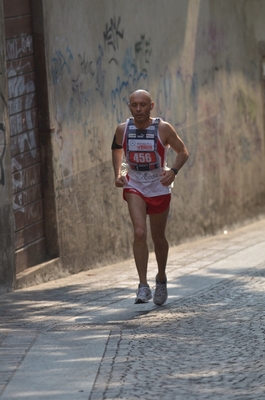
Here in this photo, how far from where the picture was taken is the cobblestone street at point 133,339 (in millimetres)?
5113

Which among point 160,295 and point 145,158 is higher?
point 145,158

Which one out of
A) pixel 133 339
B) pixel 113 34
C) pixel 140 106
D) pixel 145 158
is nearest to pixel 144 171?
pixel 145 158

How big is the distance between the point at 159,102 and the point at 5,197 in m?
4.23

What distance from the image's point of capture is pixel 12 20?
9305mm

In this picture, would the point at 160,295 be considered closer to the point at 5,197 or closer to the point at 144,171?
the point at 144,171

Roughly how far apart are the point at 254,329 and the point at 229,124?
885 cm

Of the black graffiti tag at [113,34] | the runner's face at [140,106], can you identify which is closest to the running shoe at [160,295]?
the runner's face at [140,106]

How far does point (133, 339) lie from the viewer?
6422mm

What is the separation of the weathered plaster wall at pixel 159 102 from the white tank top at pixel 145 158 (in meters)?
2.24

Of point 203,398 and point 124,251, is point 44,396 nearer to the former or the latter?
point 203,398

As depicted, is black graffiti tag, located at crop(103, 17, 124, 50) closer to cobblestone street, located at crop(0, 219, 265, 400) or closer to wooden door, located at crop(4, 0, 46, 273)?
wooden door, located at crop(4, 0, 46, 273)

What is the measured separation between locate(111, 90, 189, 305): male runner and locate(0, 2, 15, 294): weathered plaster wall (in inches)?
50.2

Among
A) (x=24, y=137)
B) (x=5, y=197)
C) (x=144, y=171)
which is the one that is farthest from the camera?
(x=24, y=137)

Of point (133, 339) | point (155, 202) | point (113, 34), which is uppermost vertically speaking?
point (113, 34)
